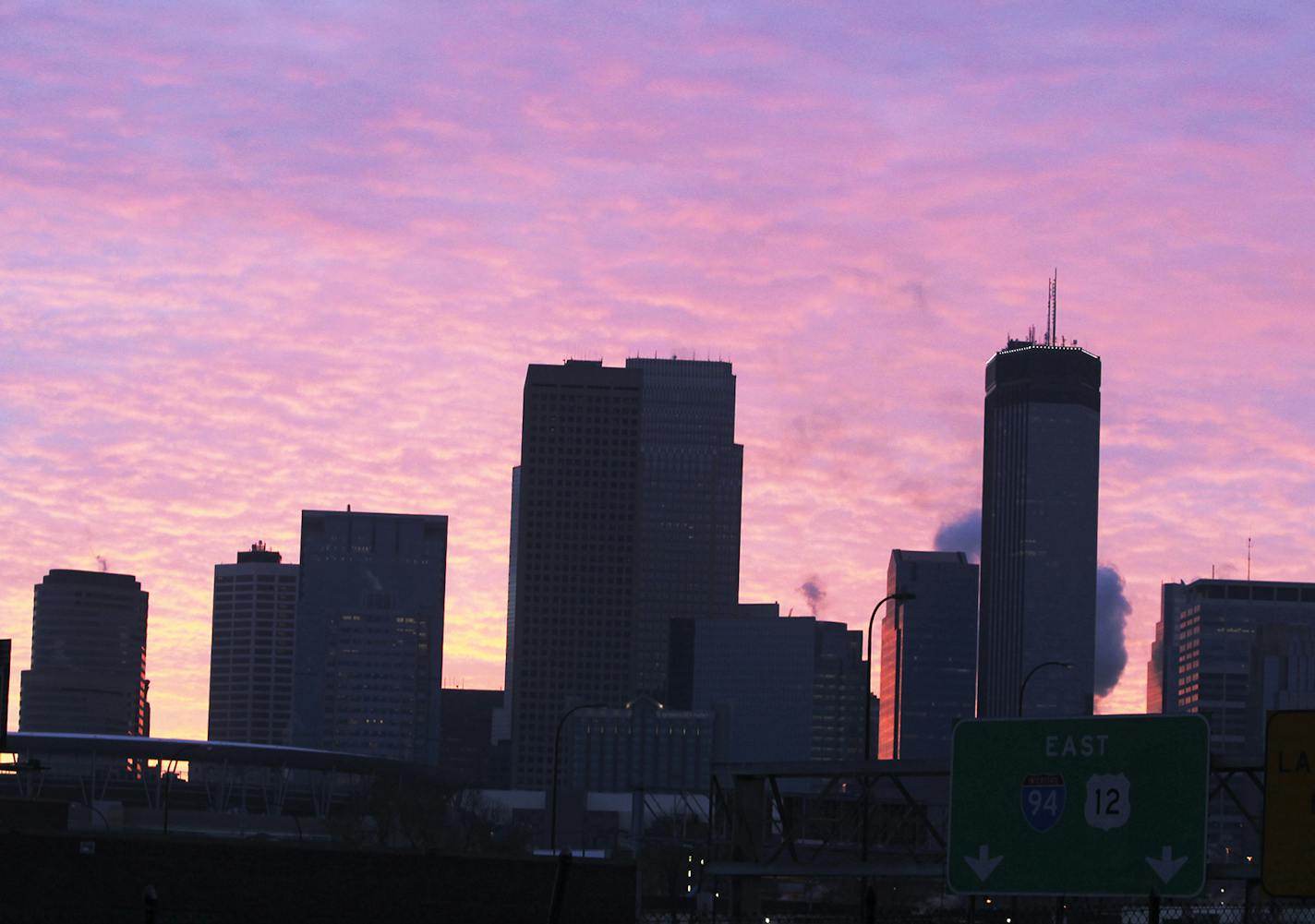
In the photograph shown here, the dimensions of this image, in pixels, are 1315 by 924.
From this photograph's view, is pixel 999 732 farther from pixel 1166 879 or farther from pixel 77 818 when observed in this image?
pixel 77 818

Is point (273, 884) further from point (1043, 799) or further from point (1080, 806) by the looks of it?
point (1080, 806)

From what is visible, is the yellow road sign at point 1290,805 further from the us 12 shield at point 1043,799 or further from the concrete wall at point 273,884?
the concrete wall at point 273,884

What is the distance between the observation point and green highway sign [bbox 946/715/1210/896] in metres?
15.7

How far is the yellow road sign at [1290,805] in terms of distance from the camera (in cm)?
1134

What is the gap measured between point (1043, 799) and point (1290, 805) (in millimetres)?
5086

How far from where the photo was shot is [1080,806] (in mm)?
16266

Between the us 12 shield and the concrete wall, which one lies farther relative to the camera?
the concrete wall

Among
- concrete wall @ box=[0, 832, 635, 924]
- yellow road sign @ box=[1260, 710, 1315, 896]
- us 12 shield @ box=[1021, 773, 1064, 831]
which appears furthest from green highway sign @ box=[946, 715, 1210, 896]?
concrete wall @ box=[0, 832, 635, 924]

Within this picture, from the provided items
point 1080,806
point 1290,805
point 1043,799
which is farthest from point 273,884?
point 1290,805

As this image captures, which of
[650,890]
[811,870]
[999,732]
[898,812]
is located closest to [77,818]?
[650,890]

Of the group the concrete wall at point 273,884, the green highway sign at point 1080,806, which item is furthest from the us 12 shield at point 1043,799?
the concrete wall at point 273,884

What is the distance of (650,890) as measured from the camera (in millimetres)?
185375

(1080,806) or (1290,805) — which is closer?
(1290,805)

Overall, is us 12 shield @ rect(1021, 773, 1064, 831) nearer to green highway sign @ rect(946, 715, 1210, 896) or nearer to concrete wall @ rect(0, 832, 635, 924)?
green highway sign @ rect(946, 715, 1210, 896)
